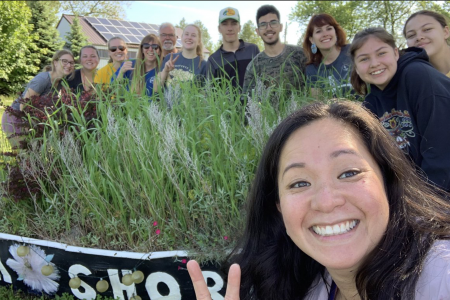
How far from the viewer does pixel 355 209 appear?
119 cm

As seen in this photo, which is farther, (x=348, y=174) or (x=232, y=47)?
(x=232, y=47)

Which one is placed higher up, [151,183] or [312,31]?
[312,31]

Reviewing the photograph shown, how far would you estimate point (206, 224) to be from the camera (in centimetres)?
248

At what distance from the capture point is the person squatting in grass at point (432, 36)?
293 centimetres

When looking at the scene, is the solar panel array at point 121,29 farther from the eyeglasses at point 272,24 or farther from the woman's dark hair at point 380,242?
the woman's dark hair at point 380,242

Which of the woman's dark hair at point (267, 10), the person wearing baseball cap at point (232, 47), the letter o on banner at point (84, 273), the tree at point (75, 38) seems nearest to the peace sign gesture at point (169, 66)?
the person wearing baseball cap at point (232, 47)

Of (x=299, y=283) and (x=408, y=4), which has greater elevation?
(x=408, y=4)

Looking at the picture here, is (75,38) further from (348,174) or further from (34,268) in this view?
(348,174)

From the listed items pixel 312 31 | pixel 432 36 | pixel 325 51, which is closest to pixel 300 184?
pixel 432 36

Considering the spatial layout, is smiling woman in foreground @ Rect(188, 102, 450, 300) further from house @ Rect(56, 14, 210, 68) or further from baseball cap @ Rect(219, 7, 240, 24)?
house @ Rect(56, 14, 210, 68)

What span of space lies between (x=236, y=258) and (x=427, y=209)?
0.85 meters

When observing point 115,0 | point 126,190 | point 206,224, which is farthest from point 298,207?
point 115,0

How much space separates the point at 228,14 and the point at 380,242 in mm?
4044

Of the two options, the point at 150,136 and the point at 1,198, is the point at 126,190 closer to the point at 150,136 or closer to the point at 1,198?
the point at 150,136
